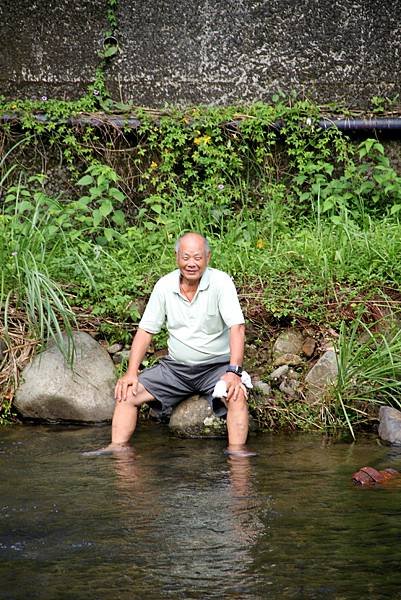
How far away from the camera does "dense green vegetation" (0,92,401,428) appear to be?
7676 millimetres

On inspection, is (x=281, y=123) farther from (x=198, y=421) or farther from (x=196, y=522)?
(x=196, y=522)

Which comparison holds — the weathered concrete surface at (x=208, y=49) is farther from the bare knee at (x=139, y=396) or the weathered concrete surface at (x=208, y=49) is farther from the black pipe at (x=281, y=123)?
the bare knee at (x=139, y=396)

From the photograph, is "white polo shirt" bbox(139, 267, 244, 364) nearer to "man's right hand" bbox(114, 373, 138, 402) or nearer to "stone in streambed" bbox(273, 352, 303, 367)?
"man's right hand" bbox(114, 373, 138, 402)

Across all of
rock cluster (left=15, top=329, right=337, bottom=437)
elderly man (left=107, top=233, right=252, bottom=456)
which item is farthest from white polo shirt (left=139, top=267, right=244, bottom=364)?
rock cluster (left=15, top=329, right=337, bottom=437)

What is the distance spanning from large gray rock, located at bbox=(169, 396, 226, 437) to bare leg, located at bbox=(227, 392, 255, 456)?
36 centimetres

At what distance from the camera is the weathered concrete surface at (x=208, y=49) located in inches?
361

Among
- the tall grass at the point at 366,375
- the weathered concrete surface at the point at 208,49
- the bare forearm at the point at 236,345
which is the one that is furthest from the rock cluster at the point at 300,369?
the weathered concrete surface at the point at 208,49

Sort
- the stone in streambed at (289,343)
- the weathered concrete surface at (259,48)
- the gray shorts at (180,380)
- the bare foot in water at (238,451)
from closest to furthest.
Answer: the bare foot in water at (238,451), the gray shorts at (180,380), the stone in streambed at (289,343), the weathered concrete surface at (259,48)

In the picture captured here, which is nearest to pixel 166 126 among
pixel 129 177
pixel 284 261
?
pixel 129 177

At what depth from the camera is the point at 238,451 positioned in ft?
21.2

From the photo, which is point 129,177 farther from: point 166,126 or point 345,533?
point 345,533

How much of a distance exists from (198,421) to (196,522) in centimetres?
205

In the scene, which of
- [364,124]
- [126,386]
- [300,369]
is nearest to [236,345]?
[126,386]

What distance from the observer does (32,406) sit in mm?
7328
